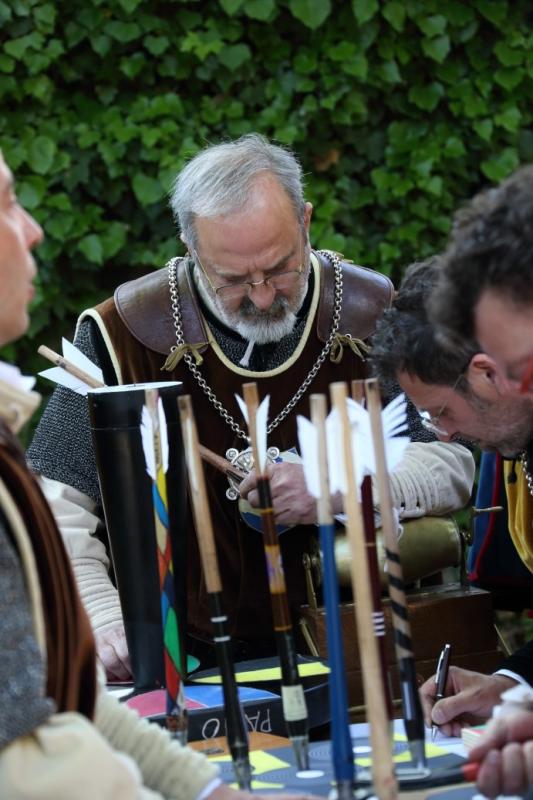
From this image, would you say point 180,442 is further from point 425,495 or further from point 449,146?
point 449,146

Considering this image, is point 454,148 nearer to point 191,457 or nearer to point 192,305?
point 192,305

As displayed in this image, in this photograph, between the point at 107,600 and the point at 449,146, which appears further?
the point at 449,146

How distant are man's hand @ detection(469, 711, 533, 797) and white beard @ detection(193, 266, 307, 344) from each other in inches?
60.0

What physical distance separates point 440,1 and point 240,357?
2.11 meters

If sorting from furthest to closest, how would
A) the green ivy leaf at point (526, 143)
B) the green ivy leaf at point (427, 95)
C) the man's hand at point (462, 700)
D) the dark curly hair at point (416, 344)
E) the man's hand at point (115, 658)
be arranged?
the green ivy leaf at point (526, 143), the green ivy leaf at point (427, 95), the man's hand at point (115, 658), the dark curly hair at point (416, 344), the man's hand at point (462, 700)

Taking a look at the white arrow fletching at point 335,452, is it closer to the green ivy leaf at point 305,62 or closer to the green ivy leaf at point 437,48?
the green ivy leaf at point 305,62

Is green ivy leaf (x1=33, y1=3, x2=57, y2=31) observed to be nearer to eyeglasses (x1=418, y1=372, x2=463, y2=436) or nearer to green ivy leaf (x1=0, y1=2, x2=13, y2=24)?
green ivy leaf (x1=0, y1=2, x2=13, y2=24)

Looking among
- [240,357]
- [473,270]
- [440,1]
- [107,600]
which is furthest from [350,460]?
[440,1]

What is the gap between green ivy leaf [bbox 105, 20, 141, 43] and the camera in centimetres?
453

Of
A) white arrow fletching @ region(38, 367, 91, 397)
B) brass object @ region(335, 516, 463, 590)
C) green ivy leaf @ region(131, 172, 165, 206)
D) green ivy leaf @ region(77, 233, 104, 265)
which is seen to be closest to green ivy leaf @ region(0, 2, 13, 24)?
green ivy leaf @ region(131, 172, 165, 206)

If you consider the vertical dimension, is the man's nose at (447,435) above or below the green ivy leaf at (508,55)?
below

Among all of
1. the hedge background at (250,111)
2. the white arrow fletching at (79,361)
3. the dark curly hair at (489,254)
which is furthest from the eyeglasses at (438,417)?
the hedge background at (250,111)

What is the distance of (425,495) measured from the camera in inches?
124

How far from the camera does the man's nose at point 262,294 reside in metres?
3.15
